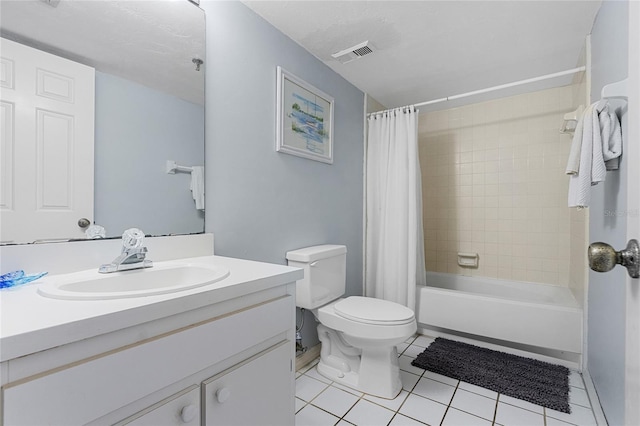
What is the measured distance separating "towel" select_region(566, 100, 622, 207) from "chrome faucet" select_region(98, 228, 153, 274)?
5.83 feet

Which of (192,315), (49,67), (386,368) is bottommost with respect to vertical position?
(386,368)

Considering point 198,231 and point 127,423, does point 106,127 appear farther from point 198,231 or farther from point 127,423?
point 127,423

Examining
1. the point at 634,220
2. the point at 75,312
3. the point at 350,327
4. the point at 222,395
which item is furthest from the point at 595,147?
the point at 75,312

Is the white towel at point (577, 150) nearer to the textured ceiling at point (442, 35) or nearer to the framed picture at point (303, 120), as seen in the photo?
the textured ceiling at point (442, 35)

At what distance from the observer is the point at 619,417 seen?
1.20 m

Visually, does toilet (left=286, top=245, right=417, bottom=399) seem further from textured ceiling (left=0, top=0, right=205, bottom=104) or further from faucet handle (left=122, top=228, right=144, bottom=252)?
textured ceiling (left=0, top=0, right=205, bottom=104)

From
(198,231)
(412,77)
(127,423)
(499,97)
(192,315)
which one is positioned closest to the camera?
(127,423)

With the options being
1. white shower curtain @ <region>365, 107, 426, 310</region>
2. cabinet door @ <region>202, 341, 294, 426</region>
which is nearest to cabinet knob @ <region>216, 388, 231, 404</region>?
cabinet door @ <region>202, 341, 294, 426</region>

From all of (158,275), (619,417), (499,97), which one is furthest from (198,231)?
(499,97)

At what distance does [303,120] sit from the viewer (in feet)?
6.54

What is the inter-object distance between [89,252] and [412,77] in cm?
235

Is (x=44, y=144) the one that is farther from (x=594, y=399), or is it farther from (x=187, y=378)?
(x=594, y=399)

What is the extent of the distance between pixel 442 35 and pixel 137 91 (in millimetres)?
1677

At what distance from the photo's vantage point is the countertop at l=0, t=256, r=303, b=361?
1.75ft
